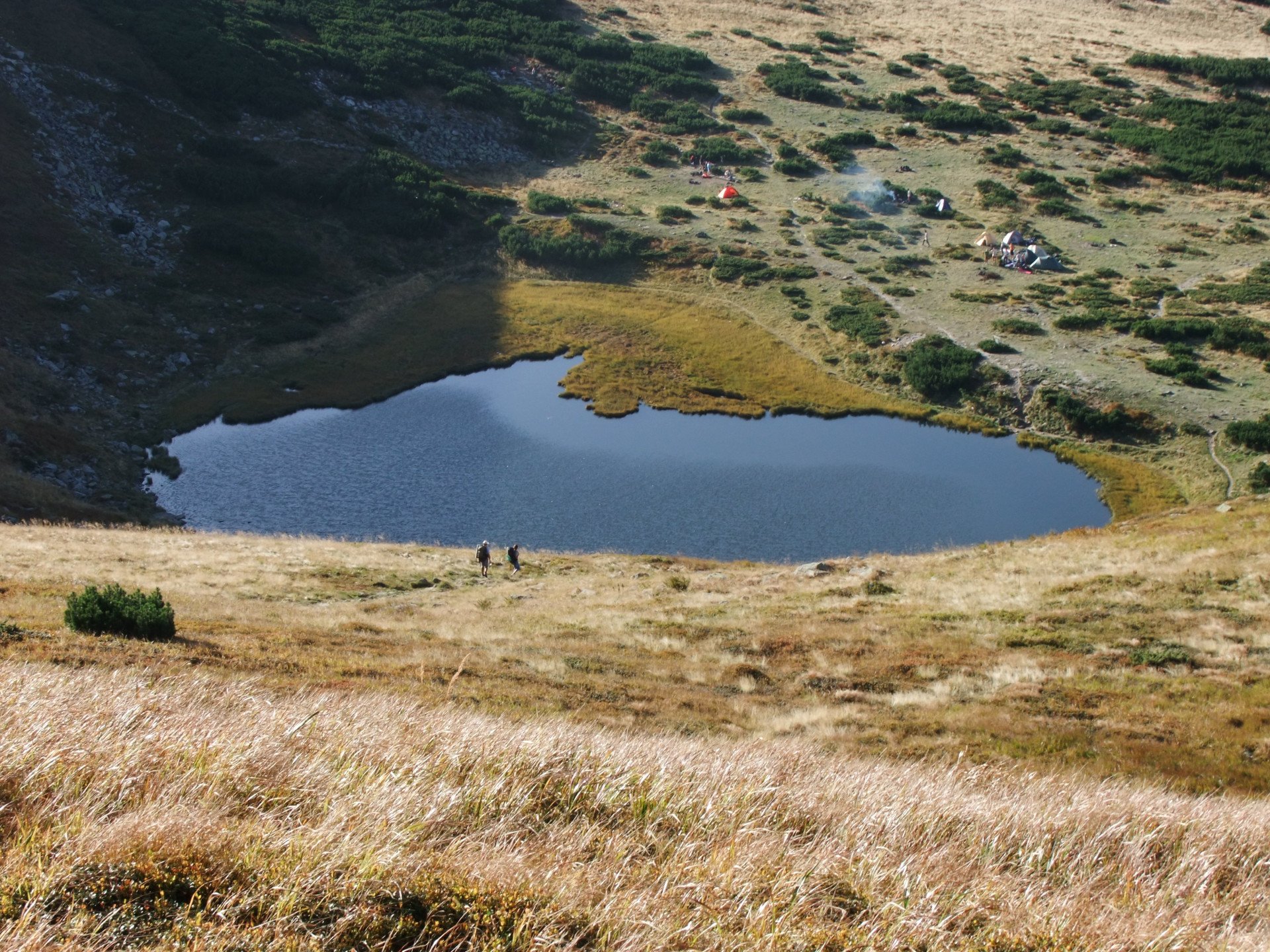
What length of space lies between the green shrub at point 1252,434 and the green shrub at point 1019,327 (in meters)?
15.3

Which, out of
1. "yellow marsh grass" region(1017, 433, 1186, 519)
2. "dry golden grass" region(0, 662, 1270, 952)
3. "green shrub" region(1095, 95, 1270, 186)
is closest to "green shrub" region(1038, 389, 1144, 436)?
"yellow marsh grass" region(1017, 433, 1186, 519)

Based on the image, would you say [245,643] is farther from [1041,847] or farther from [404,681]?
[1041,847]

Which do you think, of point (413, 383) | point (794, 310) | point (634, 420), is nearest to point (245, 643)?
point (634, 420)

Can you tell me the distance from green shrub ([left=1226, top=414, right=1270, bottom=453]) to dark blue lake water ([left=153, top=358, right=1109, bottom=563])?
833 cm

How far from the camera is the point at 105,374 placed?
57.1m

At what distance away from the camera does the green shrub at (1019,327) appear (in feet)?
214

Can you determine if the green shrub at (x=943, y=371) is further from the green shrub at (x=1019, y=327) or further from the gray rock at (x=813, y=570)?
the gray rock at (x=813, y=570)

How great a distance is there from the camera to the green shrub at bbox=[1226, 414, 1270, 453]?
5059cm

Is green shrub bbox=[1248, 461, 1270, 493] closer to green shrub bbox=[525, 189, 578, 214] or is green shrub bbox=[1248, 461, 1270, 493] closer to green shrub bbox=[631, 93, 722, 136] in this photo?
green shrub bbox=[525, 189, 578, 214]

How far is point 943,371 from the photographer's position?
2424 inches

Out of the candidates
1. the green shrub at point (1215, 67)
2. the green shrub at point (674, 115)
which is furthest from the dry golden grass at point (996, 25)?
the green shrub at point (674, 115)

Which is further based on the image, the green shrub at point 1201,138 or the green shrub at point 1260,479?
the green shrub at point 1201,138

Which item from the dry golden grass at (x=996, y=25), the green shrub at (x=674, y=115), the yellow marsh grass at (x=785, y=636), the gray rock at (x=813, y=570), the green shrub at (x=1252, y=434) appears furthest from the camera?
the dry golden grass at (x=996, y=25)

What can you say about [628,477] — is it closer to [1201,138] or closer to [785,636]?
[785,636]
